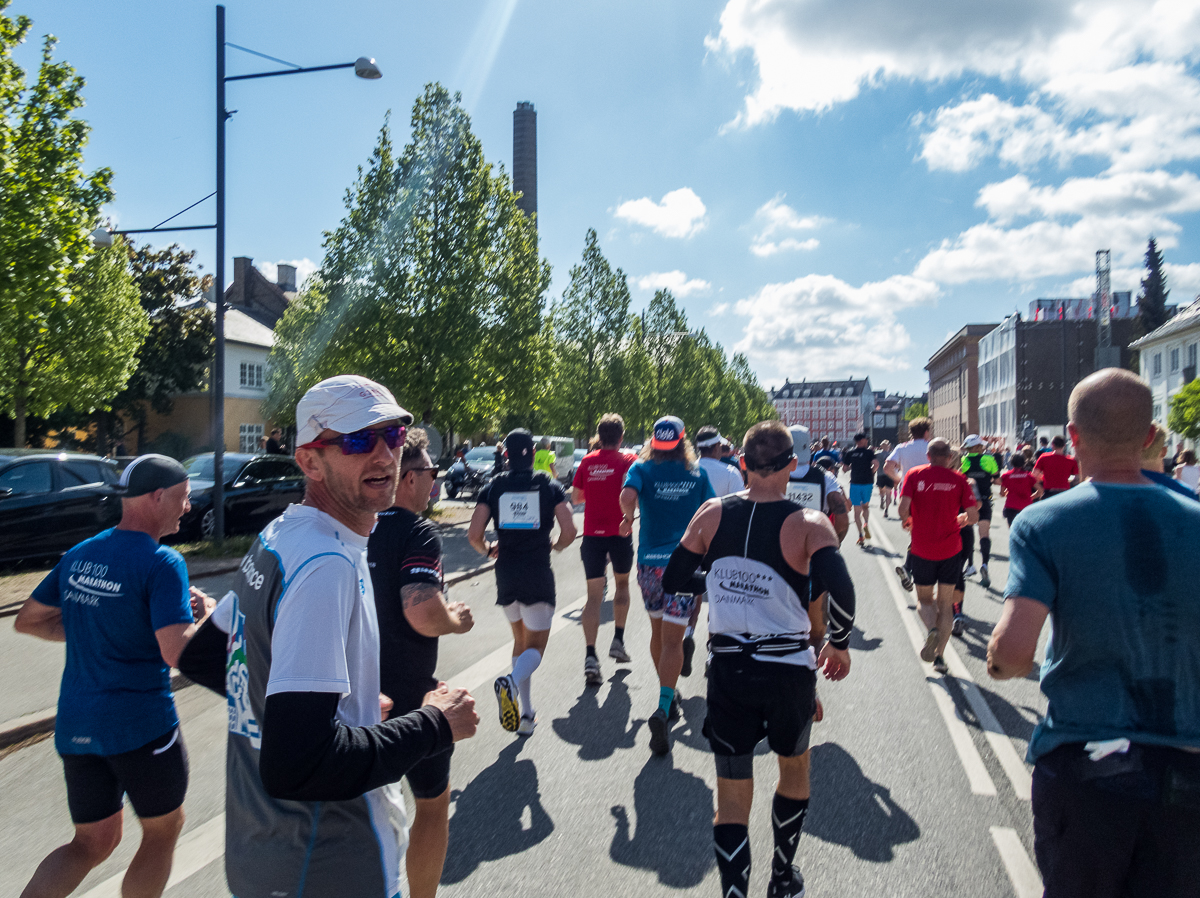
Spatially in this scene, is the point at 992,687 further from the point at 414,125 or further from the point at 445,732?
the point at 414,125

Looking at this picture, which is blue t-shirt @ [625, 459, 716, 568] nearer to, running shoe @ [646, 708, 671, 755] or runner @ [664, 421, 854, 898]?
running shoe @ [646, 708, 671, 755]

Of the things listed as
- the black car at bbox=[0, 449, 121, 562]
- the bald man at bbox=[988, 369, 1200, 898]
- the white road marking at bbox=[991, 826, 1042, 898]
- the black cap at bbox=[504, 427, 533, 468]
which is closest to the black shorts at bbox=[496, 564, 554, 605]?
the black cap at bbox=[504, 427, 533, 468]

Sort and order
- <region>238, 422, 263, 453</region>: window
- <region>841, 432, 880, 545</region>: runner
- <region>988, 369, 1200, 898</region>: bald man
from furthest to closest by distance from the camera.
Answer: <region>238, 422, 263, 453</region>: window
<region>841, 432, 880, 545</region>: runner
<region>988, 369, 1200, 898</region>: bald man

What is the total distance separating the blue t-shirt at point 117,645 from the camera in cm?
281

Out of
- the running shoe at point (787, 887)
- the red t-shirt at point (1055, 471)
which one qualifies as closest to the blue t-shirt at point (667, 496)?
the running shoe at point (787, 887)

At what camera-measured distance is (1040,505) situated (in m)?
2.38

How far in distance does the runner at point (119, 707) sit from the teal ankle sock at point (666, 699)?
295 centimetres

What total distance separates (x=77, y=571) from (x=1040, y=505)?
3.19 meters

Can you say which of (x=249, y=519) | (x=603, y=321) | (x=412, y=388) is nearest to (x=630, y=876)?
(x=249, y=519)

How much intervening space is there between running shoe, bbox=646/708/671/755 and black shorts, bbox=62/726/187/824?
2918 millimetres

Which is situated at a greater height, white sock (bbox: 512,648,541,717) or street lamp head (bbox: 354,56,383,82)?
street lamp head (bbox: 354,56,383,82)

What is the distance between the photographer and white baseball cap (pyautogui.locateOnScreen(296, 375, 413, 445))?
1833mm

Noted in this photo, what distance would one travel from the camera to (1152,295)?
76688 mm

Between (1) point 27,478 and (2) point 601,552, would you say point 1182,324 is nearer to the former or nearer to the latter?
(2) point 601,552
